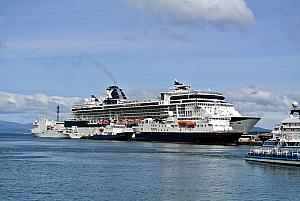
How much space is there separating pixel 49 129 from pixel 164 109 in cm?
6005

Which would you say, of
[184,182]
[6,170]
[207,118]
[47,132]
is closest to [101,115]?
[47,132]

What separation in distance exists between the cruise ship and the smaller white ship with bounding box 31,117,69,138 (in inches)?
158

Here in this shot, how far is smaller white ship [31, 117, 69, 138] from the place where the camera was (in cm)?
17845

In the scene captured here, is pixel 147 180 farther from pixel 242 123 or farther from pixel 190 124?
pixel 242 123

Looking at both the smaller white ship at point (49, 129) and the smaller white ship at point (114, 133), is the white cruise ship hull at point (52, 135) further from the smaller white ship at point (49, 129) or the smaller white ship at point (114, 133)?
the smaller white ship at point (114, 133)

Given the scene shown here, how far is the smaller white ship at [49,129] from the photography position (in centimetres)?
17845

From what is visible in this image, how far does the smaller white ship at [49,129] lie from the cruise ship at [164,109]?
13.1 ft

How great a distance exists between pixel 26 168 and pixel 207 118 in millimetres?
66912

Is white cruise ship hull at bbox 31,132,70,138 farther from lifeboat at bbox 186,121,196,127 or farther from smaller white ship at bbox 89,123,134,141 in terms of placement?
lifeboat at bbox 186,121,196,127

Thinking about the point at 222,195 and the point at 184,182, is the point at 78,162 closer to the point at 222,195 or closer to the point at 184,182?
the point at 184,182

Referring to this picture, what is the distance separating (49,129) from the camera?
186125 millimetres

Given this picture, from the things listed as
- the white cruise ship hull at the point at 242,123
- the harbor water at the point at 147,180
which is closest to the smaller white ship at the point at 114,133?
the white cruise ship hull at the point at 242,123

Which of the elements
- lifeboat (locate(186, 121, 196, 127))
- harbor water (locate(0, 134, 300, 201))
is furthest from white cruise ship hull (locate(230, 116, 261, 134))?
harbor water (locate(0, 134, 300, 201))

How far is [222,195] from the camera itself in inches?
1640
